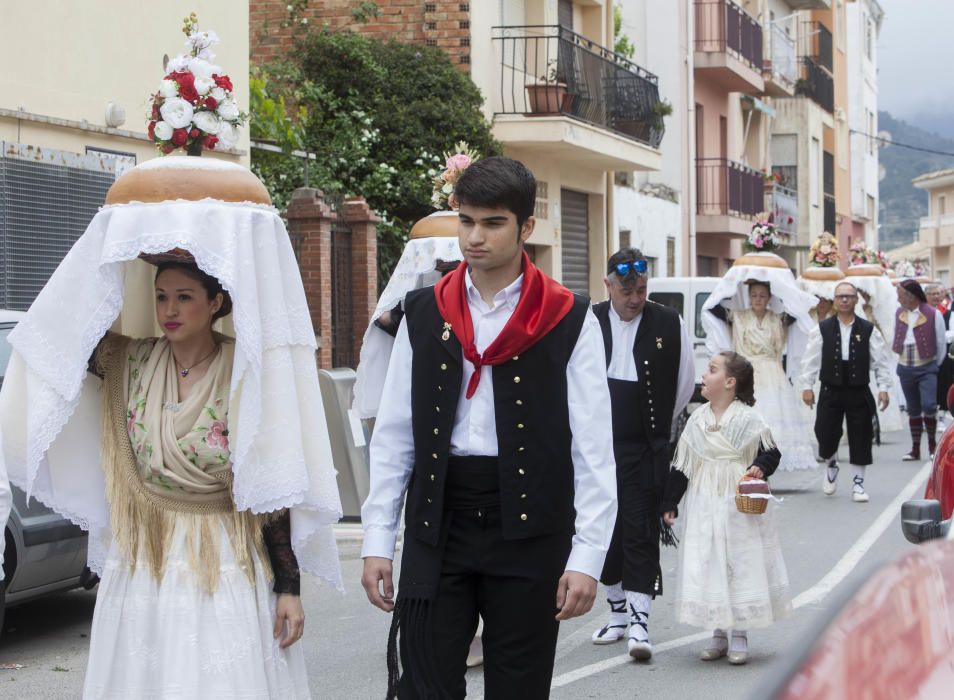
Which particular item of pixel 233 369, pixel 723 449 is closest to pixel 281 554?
pixel 233 369

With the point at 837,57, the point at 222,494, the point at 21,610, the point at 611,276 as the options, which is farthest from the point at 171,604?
the point at 837,57

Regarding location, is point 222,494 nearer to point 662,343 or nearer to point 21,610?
point 662,343

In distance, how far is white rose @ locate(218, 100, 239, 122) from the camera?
5321 mm

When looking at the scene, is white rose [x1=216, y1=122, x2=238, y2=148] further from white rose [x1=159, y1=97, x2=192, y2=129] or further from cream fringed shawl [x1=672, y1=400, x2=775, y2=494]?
cream fringed shawl [x1=672, y1=400, x2=775, y2=494]

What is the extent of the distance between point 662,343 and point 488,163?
3580 mm

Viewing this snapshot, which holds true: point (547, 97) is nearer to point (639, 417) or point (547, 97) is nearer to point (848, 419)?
point (848, 419)

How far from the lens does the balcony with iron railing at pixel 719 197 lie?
35594 millimetres

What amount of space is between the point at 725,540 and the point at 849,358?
689 centimetres

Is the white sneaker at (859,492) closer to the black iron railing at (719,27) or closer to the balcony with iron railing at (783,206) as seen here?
the black iron railing at (719,27)

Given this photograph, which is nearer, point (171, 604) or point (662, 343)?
point (171, 604)

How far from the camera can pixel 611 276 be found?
27.1ft

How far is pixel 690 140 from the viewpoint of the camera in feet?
110

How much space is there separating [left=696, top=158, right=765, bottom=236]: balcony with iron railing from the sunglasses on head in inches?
1093

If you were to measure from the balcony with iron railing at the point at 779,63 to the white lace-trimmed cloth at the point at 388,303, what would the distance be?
105ft
